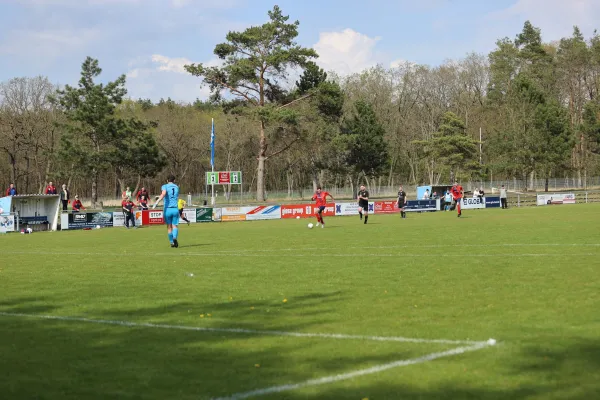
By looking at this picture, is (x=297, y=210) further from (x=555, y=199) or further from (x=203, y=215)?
(x=555, y=199)

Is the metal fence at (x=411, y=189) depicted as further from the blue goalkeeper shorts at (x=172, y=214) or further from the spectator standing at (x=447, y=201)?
the blue goalkeeper shorts at (x=172, y=214)

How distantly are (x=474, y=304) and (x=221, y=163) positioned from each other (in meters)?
87.9

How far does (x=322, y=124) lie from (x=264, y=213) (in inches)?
706

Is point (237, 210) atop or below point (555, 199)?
below

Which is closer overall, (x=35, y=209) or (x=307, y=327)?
(x=307, y=327)

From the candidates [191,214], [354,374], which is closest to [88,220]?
[191,214]

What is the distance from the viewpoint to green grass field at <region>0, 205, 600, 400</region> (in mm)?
5688

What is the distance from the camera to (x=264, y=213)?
49.1m

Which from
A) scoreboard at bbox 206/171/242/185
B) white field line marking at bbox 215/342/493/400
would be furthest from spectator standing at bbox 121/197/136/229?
white field line marking at bbox 215/342/493/400

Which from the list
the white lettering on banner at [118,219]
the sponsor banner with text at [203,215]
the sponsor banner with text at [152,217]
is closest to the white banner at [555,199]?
the sponsor banner with text at [203,215]

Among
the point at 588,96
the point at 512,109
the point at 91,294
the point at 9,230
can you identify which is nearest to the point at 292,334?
the point at 91,294

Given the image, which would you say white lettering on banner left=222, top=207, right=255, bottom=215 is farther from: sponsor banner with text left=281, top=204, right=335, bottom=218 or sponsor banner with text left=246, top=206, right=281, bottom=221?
sponsor banner with text left=281, top=204, right=335, bottom=218

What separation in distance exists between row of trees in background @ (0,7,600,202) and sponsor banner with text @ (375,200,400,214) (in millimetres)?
11462

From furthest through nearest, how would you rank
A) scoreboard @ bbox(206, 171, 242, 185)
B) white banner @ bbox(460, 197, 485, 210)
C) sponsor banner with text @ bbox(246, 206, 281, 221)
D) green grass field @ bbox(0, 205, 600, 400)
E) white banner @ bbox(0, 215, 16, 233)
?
white banner @ bbox(460, 197, 485, 210) < scoreboard @ bbox(206, 171, 242, 185) < sponsor banner with text @ bbox(246, 206, 281, 221) < white banner @ bbox(0, 215, 16, 233) < green grass field @ bbox(0, 205, 600, 400)
